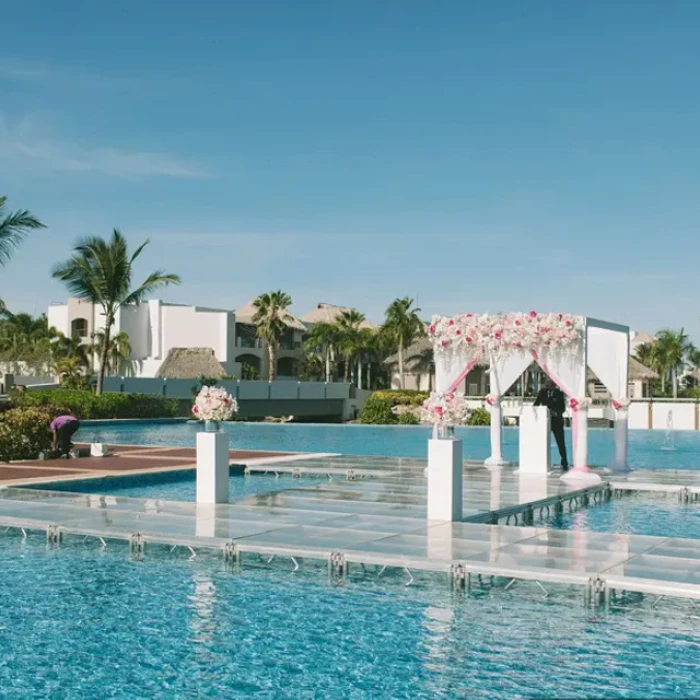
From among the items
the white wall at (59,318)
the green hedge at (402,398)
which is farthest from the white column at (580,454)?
the white wall at (59,318)

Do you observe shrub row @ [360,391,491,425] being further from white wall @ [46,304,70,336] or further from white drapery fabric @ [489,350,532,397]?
white wall @ [46,304,70,336]

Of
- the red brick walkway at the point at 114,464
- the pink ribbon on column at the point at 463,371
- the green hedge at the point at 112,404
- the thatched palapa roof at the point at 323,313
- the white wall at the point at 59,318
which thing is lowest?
the red brick walkway at the point at 114,464

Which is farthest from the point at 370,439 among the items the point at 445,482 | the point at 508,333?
A: the point at 445,482

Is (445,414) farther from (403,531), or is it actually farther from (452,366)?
(452,366)

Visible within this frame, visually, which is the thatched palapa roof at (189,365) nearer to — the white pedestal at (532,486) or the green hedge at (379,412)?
the green hedge at (379,412)

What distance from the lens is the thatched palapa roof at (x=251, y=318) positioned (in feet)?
203

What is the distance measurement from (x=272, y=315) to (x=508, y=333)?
43.9 metres

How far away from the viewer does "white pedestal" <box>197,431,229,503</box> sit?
12.2 m

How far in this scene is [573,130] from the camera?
24109 mm

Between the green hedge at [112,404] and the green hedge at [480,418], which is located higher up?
the green hedge at [112,404]

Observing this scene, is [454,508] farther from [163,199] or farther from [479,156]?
[163,199]

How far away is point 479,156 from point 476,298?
13748mm

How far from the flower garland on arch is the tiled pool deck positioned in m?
→ 2.43

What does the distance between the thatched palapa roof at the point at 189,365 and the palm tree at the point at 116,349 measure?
422 cm
